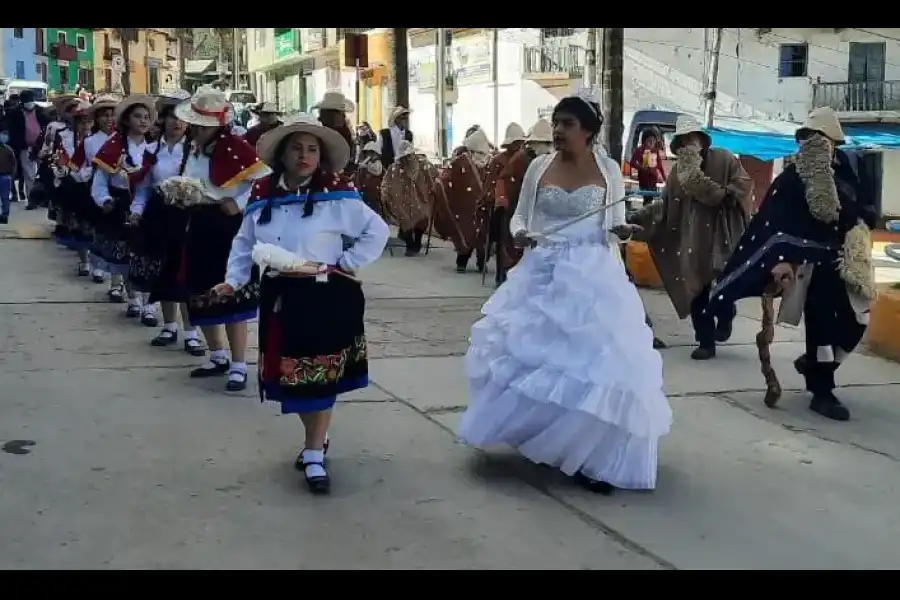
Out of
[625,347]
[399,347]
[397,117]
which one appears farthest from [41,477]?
[397,117]

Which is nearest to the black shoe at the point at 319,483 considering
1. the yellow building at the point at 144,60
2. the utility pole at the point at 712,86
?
the utility pole at the point at 712,86

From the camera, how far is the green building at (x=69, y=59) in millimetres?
66875

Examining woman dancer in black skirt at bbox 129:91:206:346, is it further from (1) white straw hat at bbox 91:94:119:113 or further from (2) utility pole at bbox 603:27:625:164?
(2) utility pole at bbox 603:27:625:164

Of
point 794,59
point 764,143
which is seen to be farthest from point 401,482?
point 794,59

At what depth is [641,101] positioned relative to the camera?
34.7 m

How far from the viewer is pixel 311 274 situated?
505 centimetres

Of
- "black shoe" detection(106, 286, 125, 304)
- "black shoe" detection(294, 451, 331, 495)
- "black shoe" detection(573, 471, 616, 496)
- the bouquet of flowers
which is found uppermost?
the bouquet of flowers

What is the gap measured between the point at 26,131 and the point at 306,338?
1564 cm

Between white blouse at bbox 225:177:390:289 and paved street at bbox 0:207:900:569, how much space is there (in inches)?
40.9

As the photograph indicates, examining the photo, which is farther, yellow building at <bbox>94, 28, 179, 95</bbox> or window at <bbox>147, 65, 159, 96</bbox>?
window at <bbox>147, 65, 159, 96</bbox>

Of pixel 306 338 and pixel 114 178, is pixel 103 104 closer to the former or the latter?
pixel 114 178

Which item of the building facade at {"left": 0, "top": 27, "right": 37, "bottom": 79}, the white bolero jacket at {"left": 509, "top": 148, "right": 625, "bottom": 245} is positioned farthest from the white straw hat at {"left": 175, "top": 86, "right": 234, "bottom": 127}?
the building facade at {"left": 0, "top": 27, "right": 37, "bottom": 79}

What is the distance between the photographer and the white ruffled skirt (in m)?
5.07

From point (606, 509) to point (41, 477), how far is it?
253cm
